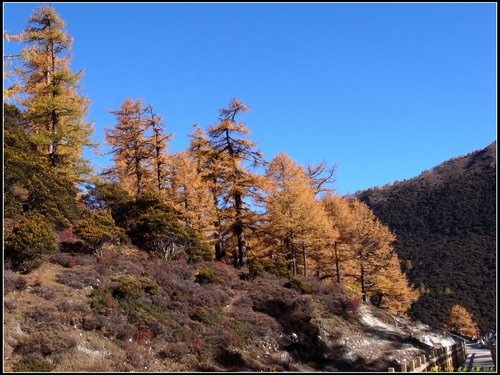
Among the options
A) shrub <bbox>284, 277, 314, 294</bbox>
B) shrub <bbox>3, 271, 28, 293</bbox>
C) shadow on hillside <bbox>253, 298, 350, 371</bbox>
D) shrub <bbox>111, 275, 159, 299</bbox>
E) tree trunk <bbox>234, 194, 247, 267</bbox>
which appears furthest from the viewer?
tree trunk <bbox>234, 194, 247, 267</bbox>

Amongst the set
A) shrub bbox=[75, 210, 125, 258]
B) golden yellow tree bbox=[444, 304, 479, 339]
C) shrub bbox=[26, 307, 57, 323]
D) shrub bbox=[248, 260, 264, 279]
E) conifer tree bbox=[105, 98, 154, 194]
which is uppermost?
conifer tree bbox=[105, 98, 154, 194]

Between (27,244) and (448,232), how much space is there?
91.9 meters

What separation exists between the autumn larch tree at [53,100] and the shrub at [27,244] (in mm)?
7698

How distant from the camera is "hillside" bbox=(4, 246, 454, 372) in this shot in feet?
45.8

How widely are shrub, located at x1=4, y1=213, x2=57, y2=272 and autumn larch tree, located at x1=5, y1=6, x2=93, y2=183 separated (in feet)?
25.3

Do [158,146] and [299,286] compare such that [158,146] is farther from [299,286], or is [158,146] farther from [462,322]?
[462,322]

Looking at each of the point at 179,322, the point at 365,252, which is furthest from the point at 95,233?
the point at 365,252

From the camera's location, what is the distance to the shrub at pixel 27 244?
1694cm

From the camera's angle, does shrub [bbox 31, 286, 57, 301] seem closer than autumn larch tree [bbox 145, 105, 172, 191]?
Yes

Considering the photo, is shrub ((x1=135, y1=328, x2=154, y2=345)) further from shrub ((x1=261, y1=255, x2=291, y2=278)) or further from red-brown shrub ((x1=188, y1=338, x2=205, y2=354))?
shrub ((x1=261, y1=255, x2=291, y2=278))

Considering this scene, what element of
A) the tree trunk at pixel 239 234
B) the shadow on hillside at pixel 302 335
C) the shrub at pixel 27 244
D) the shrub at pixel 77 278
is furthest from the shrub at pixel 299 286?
the shrub at pixel 27 244

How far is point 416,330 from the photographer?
29.2 metres

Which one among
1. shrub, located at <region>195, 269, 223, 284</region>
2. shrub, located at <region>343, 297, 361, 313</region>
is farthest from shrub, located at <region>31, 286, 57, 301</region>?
shrub, located at <region>343, 297, 361, 313</region>

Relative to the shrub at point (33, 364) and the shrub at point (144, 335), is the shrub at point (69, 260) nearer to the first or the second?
the shrub at point (144, 335)
